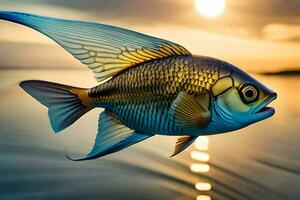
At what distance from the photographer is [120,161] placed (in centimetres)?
168

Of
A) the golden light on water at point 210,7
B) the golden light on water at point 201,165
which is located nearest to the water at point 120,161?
the golden light on water at point 201,165

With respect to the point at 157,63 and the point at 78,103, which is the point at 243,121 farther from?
the point at 78,103

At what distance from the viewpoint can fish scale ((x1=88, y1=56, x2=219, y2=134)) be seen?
5.33 ft

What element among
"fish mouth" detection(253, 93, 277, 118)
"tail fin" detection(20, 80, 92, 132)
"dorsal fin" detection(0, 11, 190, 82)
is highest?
"dorsal fin" detection(0, 11, 190, 82)

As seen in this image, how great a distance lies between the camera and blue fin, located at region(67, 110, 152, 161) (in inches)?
66.4

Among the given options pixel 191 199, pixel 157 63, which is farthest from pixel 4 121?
pixel 191 199

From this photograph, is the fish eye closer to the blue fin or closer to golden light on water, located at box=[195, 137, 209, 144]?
golden light on water, located at box=[195, 137, 209, 144]

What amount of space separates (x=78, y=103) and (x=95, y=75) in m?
0.09


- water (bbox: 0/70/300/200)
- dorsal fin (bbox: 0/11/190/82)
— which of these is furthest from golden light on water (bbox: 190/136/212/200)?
dorsal fin (bbox: 0/11/190/82)

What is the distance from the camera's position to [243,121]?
5.41 feet

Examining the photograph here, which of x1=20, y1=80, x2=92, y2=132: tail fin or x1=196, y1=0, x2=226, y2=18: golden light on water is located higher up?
x1=196, y1=0, x2=226, y2=18: golden light on water

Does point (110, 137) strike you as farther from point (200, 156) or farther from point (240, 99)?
point (240, 99)

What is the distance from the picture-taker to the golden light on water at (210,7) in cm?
168

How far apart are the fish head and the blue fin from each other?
244mm
